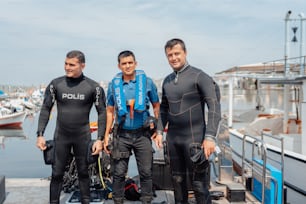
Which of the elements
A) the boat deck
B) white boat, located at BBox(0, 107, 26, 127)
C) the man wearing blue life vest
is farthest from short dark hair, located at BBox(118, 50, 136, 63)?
white boat, located at BBox(0, 107, 26, 127)

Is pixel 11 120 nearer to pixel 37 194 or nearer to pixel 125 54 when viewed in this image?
pixel 37 194

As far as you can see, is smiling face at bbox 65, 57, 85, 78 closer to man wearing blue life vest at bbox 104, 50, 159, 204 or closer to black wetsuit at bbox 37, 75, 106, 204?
black wetsuit at bbox 37, 75, 106, 204

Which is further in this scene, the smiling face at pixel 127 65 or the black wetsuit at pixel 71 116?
the black wetsuit at pixel 71 116

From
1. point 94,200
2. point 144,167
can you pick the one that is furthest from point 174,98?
point 94,200

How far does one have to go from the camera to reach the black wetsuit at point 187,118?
304 centimetres

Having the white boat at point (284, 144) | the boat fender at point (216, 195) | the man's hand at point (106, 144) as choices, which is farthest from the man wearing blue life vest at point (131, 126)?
the white boat at point (284, 144)

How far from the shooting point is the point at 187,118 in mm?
3076

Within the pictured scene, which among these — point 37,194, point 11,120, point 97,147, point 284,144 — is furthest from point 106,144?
point 11,120

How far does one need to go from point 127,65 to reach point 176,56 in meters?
0.52

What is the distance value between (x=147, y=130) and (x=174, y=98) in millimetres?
482

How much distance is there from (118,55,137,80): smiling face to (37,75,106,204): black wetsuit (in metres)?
0.34

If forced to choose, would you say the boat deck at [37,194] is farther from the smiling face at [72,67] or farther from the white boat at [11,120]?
the white boat at [11,120]

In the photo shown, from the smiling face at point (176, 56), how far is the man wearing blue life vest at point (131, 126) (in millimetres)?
418

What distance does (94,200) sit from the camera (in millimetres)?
3957
